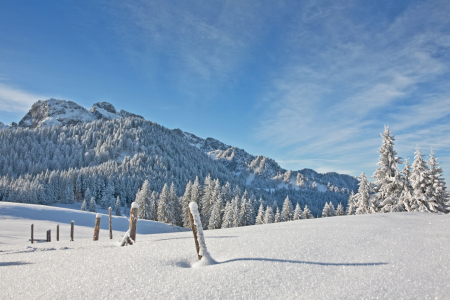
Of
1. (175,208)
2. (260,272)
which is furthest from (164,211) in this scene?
(260,272)

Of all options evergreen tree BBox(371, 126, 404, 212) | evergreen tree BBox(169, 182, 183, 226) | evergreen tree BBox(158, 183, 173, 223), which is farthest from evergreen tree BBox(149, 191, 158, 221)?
evergreen tree BBox(371, 126, 404, 212)

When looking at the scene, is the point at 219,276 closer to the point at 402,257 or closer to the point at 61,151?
the point at 402,257

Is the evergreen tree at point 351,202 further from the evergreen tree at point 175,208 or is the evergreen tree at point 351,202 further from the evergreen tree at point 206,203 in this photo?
the evergreen tree at point 175,208

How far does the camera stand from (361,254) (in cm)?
437

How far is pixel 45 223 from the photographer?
94.4 ft

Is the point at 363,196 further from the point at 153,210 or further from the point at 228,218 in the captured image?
the point at 153,210

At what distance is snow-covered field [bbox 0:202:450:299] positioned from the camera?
121 inches

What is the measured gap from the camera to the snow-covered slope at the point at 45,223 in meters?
23.1

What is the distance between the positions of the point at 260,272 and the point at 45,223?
35374mm

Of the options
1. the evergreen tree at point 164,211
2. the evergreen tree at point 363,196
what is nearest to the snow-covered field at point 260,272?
the evergreen tree at point 363,196

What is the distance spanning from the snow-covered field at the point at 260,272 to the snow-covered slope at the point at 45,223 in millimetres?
21634

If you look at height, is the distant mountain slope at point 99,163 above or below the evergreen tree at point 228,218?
above

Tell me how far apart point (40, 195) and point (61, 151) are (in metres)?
106

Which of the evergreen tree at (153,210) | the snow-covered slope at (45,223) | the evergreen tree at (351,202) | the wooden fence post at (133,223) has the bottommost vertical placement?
the evergreen tree at (153,210)
